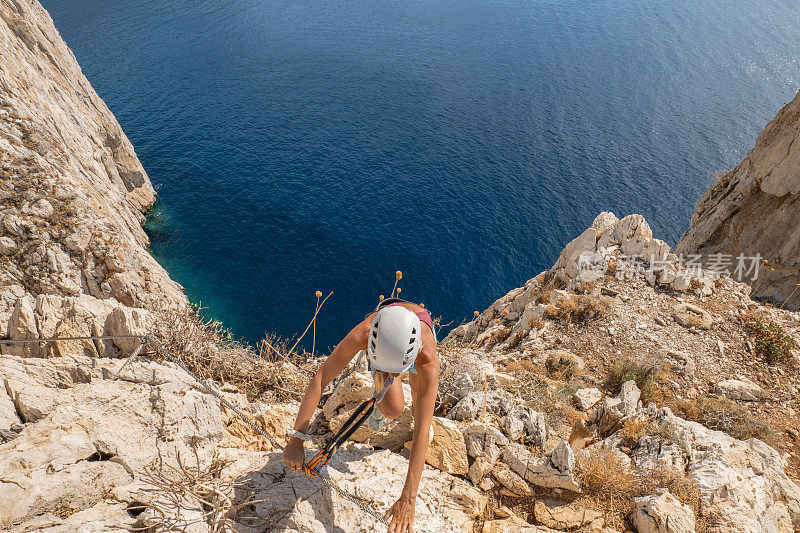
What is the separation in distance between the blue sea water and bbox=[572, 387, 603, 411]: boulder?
29.1m

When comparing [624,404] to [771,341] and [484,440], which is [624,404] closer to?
[484,440]

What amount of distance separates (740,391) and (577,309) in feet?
15.4

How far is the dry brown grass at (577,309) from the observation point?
1434 centimetres

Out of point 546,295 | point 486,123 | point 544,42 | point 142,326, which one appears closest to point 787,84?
point 544,42

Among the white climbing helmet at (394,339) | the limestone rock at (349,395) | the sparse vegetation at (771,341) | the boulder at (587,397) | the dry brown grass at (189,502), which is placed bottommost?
the boulder at (587,397)

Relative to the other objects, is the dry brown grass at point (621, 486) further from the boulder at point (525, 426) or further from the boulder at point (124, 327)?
the boulder at point (124, 327)

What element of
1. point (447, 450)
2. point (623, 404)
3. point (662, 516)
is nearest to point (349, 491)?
point (447, 450)

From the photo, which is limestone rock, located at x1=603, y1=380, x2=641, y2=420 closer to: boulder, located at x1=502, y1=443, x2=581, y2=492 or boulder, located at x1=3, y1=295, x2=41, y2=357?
boulder, located at x1=502, y1=443, x2=581, y2=492

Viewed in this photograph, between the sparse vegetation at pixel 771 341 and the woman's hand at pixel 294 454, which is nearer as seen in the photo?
the woman's hand at pixel 294 454

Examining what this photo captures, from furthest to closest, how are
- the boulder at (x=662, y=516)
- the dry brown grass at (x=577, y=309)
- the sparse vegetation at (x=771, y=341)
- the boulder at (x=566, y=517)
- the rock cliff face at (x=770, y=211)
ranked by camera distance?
the rock cliff face at (x=770, y=211) < the dry brown grass at (x=577, y=309) < the sparse vegetation at (x=771, y=341) < the boulder at (x=566, y=517) < the boulder at (x=662, y=516)

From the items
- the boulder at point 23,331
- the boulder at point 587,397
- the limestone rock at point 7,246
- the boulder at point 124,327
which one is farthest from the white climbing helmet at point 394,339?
the limestone rock at point 7,246

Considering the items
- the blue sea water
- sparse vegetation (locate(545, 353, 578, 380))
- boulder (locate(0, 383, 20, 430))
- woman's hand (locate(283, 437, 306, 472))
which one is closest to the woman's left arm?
woman's hand (locate(283, 437, 306, 472))

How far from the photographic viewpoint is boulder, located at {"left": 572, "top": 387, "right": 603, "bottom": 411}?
399 inches

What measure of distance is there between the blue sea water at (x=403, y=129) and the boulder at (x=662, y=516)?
3271 centimetres
